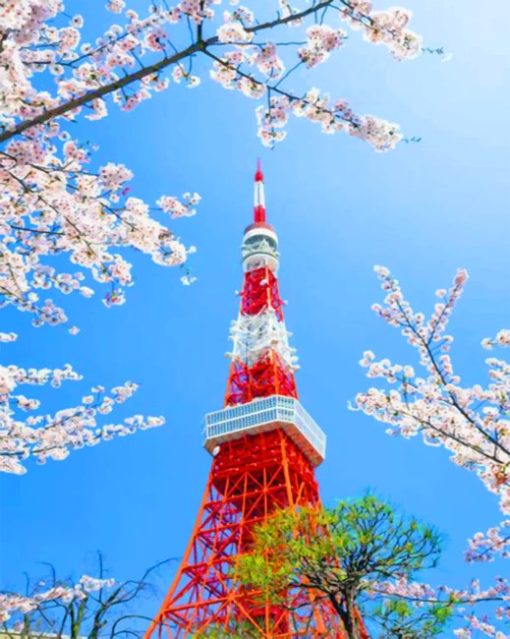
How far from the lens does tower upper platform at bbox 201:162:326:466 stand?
957 inches

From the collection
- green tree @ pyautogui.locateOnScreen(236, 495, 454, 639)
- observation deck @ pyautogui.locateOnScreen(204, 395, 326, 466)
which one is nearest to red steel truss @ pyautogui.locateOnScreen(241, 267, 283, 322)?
observation deck @ pyautogui.locateOnScreen(204, 395, 326, 466)

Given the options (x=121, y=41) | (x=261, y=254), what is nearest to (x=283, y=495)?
(x=261, y=254)

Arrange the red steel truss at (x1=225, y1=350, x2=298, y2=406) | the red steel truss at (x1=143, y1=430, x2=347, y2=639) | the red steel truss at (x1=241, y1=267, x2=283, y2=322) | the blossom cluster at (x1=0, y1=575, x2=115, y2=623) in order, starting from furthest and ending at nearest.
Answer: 1. the red steel truss at (x1=241, y1=267, x2=283, y2=322)
2. the red steel truss at (x1=225, y1=350, x2=298, y2=406)
3. the red steel truss at (x1=143, y1=430, x2=347, y2=639)
4. the blossom cluster at (x1=0, y1=575, x2=115, y2=623)

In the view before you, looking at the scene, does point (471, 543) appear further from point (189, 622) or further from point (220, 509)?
point (220, 509)

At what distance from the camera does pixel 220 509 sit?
22578 mm

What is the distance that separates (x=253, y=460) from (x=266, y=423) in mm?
1375

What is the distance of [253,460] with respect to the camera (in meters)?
23.7

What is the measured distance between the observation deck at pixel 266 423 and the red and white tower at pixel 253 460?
4cm

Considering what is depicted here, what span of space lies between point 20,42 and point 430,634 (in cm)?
846

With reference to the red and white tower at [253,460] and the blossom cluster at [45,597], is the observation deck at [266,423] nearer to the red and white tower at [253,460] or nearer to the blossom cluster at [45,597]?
the red and white tower at [253,460]

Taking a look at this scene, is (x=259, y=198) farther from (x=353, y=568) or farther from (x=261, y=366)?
(x=353, y=568)

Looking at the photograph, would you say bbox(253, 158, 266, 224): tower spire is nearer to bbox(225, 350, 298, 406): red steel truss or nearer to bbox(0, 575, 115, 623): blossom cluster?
bbox(225, 350, 298, 406): red steel truss

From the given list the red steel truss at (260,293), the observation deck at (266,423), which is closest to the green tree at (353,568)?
the observation deck at (266,423)

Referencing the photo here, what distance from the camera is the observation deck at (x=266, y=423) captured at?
2397 cm
